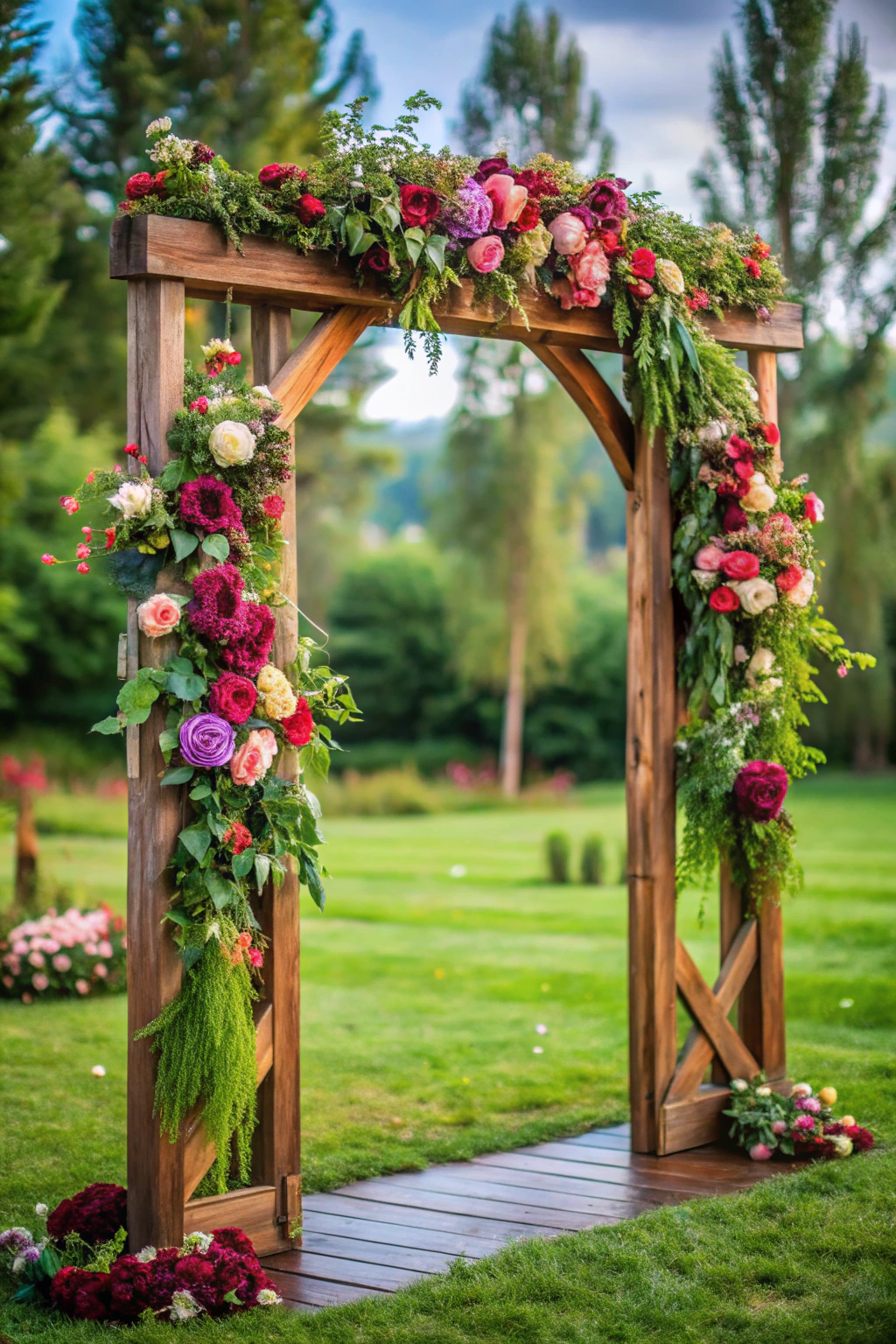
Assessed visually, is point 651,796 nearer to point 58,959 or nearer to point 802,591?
point 802,591

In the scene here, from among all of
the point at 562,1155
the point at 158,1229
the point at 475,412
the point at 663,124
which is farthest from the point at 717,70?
the point at 158,1229

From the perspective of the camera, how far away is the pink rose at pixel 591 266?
4363 mm

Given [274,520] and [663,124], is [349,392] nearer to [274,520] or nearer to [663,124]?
[663,124]

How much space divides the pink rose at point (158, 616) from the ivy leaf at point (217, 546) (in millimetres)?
176

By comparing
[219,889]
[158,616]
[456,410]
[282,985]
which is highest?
[456,410]

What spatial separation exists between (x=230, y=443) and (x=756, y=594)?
204 cm

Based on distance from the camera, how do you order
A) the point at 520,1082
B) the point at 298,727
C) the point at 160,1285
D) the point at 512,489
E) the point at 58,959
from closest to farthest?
the point at 160,1285, the point at 298,727, the point at 520,1082, the point at 58,959, the point at 512,489

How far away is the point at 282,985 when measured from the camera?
3.97m

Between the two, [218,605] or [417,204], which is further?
[417,204]

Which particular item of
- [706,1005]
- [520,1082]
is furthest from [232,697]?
[520,1082]

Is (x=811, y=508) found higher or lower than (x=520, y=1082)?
higher

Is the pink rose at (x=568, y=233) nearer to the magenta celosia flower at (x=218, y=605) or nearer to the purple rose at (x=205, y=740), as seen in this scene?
the magenta celosia flower at (x=218, y=605)

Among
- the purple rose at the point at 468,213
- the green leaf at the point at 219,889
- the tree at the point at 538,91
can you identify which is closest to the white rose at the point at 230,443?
the purple rose at the point at 468,213

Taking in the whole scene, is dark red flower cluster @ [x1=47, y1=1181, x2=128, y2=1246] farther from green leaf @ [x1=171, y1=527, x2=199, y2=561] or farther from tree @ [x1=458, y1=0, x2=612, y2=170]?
tree @ [x1=458, y1=0, x2=612, y2=170]
